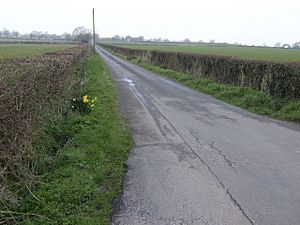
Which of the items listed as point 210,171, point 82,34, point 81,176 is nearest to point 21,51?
point 81,176

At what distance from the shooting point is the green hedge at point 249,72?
13.5m

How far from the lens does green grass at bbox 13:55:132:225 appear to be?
4.84 metres

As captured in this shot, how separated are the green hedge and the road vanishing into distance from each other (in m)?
2.21

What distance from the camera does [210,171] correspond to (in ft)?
22.0

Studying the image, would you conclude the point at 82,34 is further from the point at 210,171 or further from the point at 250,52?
the point at 210,171

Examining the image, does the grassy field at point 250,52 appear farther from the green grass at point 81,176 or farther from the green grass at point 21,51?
the green grass at point 81,176

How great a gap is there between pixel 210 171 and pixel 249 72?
1130 centimetres

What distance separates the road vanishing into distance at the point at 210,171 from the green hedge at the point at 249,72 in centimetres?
221

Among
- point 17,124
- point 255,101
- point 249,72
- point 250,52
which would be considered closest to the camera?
point 17,124

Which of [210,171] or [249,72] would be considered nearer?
[210,171]

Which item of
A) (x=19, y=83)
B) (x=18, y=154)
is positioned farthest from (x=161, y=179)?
(x=19, y=83)

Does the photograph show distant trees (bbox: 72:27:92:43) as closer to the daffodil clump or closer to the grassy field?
the grassy field

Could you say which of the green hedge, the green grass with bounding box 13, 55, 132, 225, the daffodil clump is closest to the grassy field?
the green hedge

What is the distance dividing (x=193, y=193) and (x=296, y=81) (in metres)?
Result: 8.94
